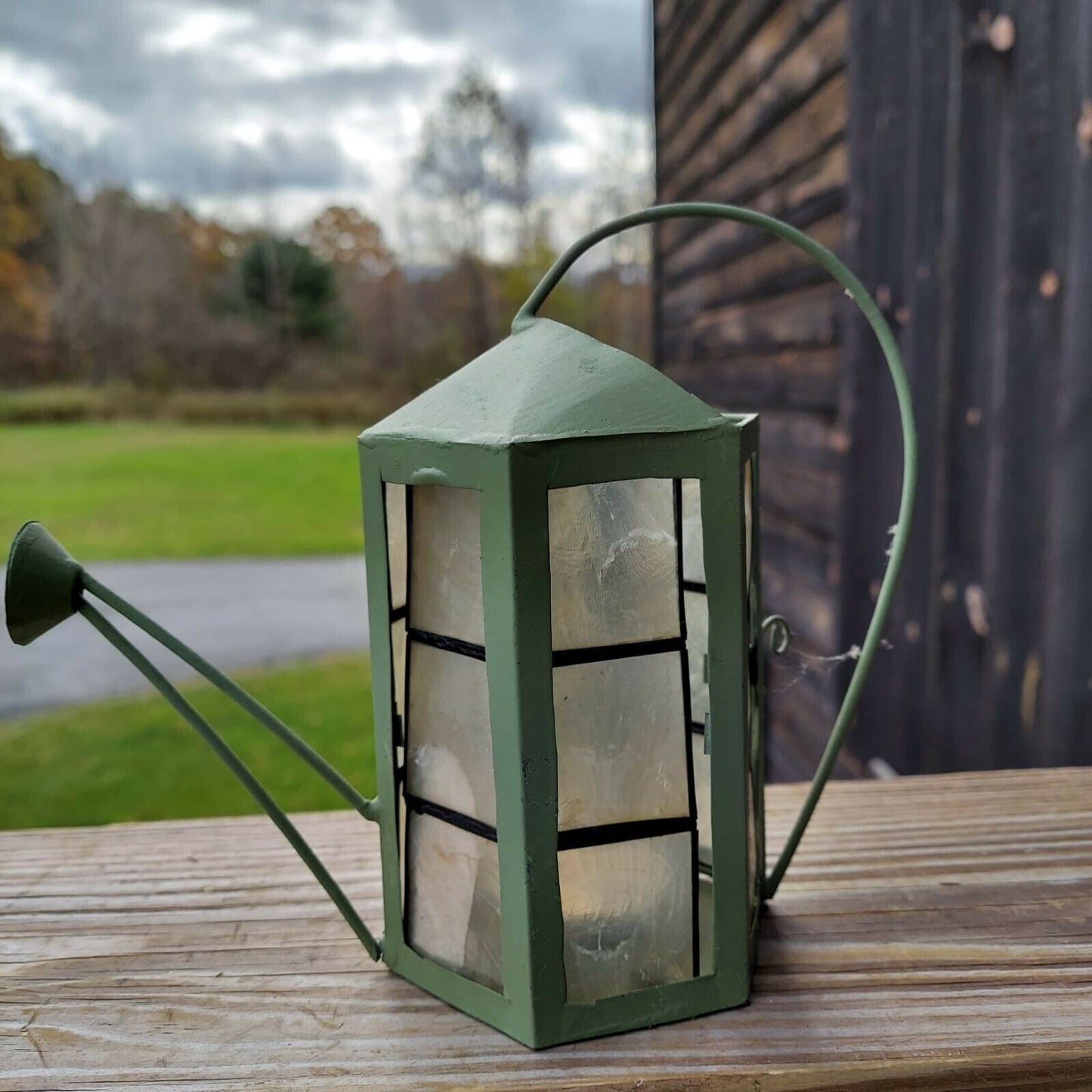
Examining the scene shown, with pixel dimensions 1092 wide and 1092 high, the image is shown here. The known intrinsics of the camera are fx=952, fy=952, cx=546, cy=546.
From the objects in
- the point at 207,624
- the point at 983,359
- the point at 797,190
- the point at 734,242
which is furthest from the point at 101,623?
the point at 207,624

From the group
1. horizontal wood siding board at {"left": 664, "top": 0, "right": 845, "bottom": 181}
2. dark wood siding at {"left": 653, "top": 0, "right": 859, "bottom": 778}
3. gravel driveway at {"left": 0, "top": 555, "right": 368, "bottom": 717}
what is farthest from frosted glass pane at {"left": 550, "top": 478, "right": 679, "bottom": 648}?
gravel driveway at {"left": 0, "top": 555, "right": 368, "bottom": 717}

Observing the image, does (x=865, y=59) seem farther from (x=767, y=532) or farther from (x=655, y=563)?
(x=655, y=563)

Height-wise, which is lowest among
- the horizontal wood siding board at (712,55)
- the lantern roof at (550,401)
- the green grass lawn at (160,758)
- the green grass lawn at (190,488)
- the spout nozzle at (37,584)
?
the green grass lawn at (160,758)

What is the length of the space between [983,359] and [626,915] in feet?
2.91

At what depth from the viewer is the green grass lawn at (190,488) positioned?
4855 millimetres

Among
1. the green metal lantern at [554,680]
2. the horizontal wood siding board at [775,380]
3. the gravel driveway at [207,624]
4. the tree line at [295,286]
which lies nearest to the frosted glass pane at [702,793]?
the green metal lantern at [554,680]

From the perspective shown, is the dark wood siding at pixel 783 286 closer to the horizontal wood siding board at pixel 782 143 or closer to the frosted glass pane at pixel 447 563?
the horizontal wood siding board at pixel 782 143

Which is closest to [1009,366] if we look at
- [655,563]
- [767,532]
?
[655,563]

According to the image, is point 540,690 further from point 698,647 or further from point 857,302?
point 857,302

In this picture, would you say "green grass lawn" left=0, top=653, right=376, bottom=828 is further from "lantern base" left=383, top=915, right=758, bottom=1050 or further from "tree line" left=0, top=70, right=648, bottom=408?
"lantern base" left=383, top=915, right=758, bottom=1050

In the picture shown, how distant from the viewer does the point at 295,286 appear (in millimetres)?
6117

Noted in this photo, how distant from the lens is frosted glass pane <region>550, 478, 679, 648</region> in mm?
476

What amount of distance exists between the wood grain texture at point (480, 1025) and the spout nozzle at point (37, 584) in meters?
0.21

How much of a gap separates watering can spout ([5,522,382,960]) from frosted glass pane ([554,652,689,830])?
126 mm
